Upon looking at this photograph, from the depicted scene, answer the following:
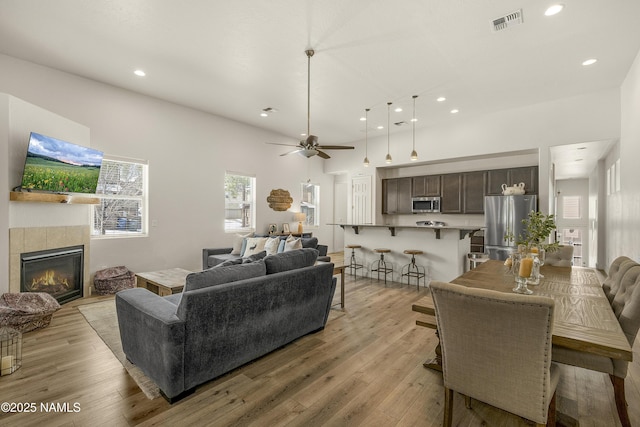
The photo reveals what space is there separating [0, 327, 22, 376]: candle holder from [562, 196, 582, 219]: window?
13223mm

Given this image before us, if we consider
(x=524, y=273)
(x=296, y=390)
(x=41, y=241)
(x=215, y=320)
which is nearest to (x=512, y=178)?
(x=524, y=273)

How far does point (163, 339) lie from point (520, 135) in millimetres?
6786

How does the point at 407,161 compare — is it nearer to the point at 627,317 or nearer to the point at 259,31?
the point at 259,31

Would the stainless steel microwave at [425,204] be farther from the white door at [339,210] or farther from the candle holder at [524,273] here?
the candle holder at [524,273]

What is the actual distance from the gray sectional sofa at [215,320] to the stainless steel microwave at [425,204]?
18.2 ft

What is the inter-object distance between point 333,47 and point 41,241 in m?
4.55

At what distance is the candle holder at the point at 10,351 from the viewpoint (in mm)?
2396

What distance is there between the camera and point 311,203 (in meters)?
9.27

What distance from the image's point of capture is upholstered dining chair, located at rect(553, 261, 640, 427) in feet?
5.45

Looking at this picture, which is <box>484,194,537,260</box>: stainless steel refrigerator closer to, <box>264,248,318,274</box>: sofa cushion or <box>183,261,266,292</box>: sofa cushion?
<box>264,248,318,274</box>: sofa cushion

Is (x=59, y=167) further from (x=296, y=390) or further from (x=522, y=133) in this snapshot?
(x=522, y=133)

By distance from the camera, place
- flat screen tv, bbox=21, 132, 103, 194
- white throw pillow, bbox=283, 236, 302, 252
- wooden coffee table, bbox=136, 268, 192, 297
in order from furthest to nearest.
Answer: white throw pillow, bbox=283, 236, 302, 252 → flat screen tv, bbox=21, 132, 103, 194 → wooden coffee table, bbox=136, 268, 192, 297

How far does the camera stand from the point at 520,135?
5.91m

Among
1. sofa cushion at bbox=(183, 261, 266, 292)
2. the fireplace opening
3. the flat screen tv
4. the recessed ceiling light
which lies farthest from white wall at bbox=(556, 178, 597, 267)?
the fireplace opening
